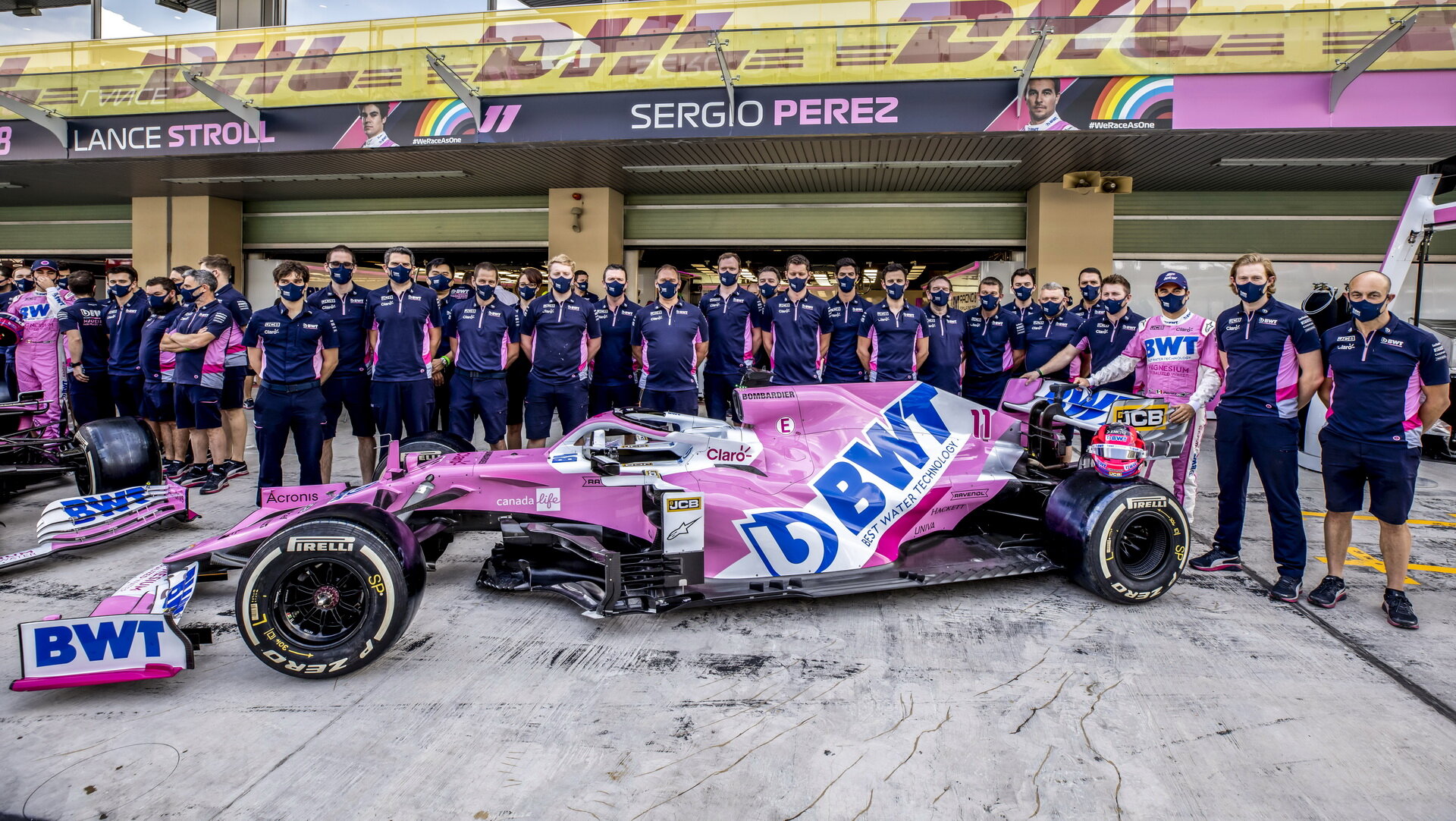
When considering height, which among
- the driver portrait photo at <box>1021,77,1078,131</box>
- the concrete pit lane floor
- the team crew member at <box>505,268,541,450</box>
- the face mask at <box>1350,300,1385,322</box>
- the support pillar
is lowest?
the concrete pit lane floor

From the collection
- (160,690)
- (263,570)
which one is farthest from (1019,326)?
(160,690)

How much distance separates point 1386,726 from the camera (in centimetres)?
277

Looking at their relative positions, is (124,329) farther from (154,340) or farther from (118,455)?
(118,455)

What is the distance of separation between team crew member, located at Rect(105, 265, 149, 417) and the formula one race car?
14.8 ft

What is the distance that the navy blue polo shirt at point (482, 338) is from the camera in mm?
6180

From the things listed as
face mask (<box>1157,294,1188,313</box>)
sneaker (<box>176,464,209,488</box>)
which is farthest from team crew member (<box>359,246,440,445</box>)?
face mask (<box>1157,294,1188,313</box>)

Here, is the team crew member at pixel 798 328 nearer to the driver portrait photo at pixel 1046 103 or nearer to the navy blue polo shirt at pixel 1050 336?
the navy blue polo shirt at pixel 1050 336

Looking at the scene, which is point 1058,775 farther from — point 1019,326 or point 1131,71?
point 1131,71

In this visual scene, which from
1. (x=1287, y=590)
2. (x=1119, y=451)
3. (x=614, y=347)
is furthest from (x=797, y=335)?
(x=1287, y=590)

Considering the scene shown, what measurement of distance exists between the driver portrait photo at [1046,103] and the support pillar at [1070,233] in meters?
2.83

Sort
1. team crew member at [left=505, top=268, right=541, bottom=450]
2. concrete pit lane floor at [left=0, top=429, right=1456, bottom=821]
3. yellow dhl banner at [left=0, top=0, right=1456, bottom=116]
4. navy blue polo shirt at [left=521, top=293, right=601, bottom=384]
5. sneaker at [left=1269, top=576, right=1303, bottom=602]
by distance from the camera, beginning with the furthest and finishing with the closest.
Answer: yellow dhl banner at [left=0, top=0, right=1456, bottom=116] → team crew member at [left=505, top=268, right=541, bottom=450] → navy blue polo shirt at [left=521, top=293, right=601, bottom=384] → sneaker at [left=1269, top=576, right=1303, bottom=602] → concrete pit lane floor at [left=0, top=429, right=1456, bottom=821]

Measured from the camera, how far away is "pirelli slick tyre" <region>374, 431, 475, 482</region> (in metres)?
4.89

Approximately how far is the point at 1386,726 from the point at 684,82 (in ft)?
29.3

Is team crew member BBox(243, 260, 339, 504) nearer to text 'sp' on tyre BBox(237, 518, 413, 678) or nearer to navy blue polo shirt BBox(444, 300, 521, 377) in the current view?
navy blue polo shirt BBox(444, 300, 521, 377)
